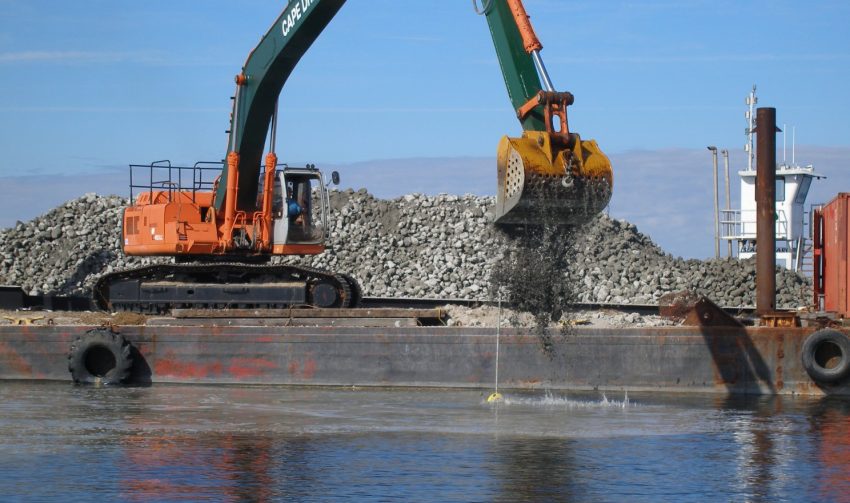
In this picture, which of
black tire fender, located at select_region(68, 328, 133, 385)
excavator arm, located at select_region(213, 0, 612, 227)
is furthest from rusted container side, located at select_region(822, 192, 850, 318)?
black tire fender, located at select_region(68, 328, 133, 385)

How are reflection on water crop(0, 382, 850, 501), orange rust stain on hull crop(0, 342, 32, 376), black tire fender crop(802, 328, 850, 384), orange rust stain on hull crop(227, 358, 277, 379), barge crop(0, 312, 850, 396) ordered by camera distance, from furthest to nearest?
orange rust stain on hull crop(0, 342, 32, 376) → orange rust stain on hull crop(227, 358, 277, 379) → barge crop(0, 312, 850, 396) → black tire fender crop(802, 328, 850, 384) → reflection on water crop(0, 382, 850, 501)

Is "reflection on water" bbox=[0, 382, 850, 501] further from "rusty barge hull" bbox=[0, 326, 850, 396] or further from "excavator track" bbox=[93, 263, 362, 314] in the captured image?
"excavator track" bbox=[93, 263, 362, 314]

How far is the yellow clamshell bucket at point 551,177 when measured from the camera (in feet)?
49.2

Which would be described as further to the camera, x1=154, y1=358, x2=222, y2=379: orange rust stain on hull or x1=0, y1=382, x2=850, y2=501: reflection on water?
x1=154, y1=358, x2=222, y2=379: orange rust stain on hull

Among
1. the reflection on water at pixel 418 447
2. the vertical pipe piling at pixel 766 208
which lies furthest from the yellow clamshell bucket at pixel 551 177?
the vertical pipe piling at pixel 766 208

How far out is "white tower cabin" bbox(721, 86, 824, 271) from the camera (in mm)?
38281

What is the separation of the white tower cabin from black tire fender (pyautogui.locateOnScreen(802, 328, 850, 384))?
68.3ft

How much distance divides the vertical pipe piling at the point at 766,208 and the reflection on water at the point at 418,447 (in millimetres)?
1901

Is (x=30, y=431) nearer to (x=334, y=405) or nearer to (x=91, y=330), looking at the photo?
(x=334, y=405)

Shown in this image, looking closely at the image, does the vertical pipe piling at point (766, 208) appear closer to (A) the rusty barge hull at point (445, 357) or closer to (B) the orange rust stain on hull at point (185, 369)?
(A) the rusty barge hull at point (445, 357)

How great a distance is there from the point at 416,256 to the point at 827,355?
2214 cm

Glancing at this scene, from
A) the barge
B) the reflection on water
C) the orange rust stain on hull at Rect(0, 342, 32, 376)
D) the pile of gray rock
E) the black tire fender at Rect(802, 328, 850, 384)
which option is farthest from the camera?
the pile of gray rock

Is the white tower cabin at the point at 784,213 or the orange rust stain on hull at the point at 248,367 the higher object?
the white tower cabin at the point at 784,213

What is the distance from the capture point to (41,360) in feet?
66.2
